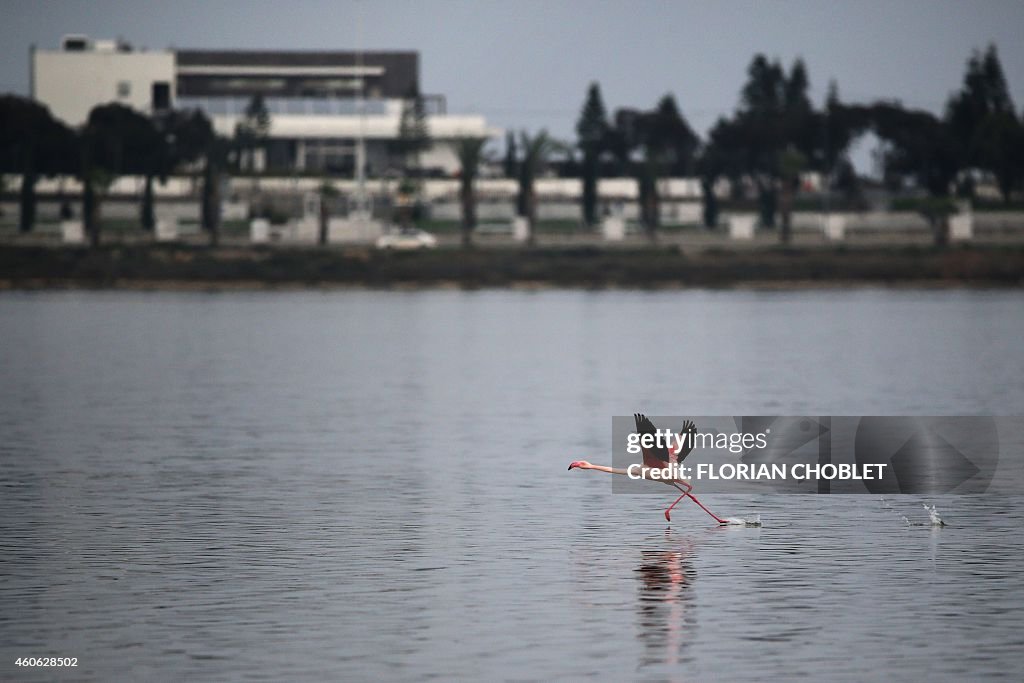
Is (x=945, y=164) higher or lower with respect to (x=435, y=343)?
higher

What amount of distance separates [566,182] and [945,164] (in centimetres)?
4115

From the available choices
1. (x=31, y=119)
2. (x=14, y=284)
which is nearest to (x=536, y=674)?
(x=14, y=284)

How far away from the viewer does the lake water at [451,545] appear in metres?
16.3

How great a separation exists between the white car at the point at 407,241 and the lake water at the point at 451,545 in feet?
197

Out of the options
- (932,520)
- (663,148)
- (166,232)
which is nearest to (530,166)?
(166,232)

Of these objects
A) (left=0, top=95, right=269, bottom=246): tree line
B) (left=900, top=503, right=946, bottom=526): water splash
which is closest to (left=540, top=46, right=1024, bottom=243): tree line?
(left=0, top=95, right=269, bottom=246): tree line

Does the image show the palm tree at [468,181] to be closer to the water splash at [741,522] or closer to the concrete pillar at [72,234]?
the concrete pillar at [72,234]

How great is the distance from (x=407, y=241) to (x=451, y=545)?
9353 centimetres

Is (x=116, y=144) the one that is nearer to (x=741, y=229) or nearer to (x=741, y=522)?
(x=741, y=229)

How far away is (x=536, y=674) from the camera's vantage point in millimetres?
15375

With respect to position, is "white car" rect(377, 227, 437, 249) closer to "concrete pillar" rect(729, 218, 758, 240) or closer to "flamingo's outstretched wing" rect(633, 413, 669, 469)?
"concrete pillar" rect(729, 218, 758, 240)

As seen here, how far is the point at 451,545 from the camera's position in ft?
72.5

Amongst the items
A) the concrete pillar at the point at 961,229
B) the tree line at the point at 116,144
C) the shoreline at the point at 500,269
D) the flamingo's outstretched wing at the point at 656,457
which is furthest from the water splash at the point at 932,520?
the tree line at the point at 116,144

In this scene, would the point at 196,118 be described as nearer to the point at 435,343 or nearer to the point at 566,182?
the point at 566,182
